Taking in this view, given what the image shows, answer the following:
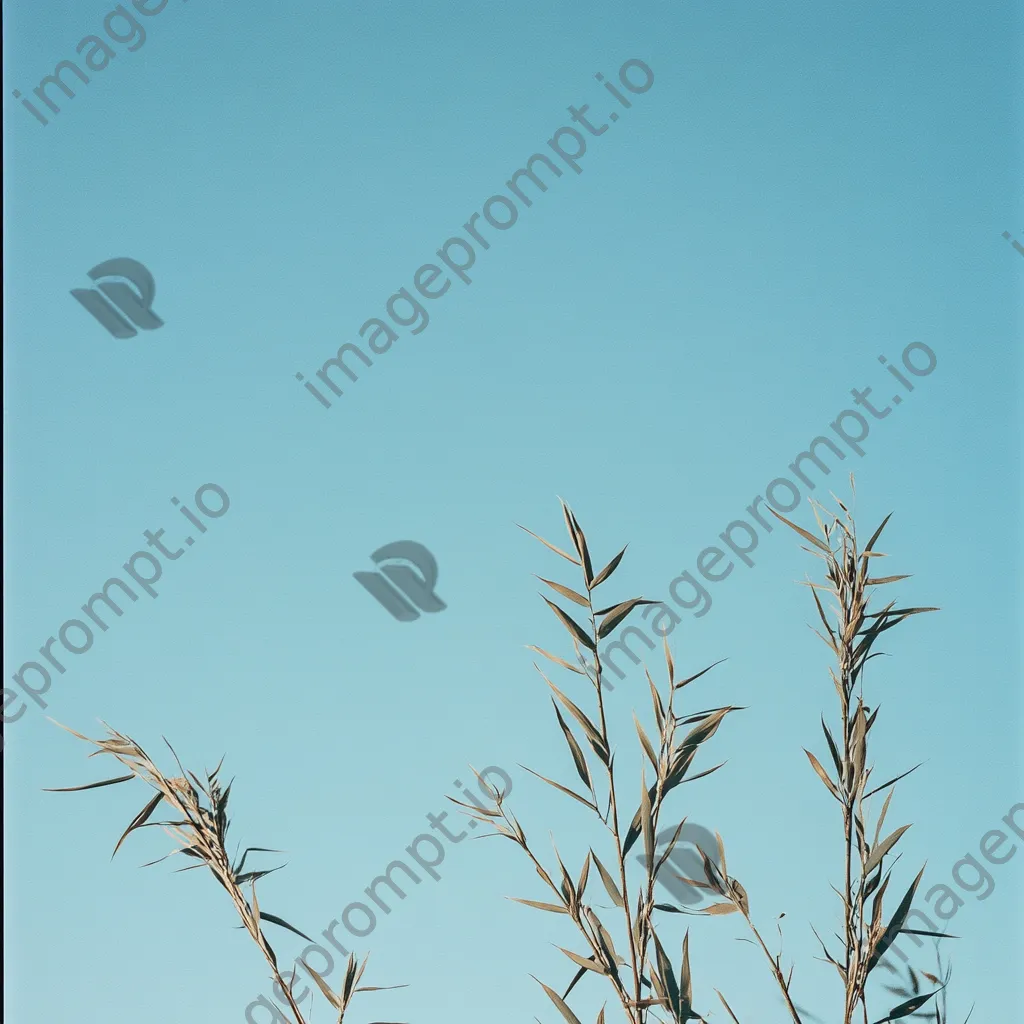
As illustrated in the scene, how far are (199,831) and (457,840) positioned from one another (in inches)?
25.9

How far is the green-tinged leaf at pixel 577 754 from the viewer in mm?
1492

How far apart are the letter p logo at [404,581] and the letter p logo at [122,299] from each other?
83 cm

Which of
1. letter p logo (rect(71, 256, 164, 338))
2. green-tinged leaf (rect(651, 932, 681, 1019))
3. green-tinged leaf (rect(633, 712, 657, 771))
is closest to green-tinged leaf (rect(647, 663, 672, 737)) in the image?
green-tinged leaf (rect(633, 712, 657, 771))

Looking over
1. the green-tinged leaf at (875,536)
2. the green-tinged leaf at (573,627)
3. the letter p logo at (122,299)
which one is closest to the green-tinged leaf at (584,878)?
the green-tinged leaf at (573,627)

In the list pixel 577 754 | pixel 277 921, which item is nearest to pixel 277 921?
pixel 277 921

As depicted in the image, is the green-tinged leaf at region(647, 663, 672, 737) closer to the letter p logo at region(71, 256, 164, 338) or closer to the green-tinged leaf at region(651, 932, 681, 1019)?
the green-tinged leaf at region(651, 932, 681, 1019)

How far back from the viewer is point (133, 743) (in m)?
1.53

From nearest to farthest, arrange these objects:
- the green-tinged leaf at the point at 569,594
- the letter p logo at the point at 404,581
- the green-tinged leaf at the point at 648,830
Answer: the green-tinged leaf at the point at 648,830 < the green-tinged leaf at the point at 569,594 < the letter p logo at the point at 404,581

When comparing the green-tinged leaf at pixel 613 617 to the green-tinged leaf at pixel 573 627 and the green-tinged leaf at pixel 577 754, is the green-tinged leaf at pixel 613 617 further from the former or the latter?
the green-tinged leaf at pixel 577 754

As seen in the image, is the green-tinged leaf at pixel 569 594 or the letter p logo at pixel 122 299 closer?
the green-tinged leaf at pixel 569 594

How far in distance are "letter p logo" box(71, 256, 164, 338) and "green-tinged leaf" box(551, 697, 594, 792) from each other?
5.09ft

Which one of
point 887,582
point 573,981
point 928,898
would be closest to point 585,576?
point 887,582

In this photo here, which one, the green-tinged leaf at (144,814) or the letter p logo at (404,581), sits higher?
the letter p logo at (404,581)

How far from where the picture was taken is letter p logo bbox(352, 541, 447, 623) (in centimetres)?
232
